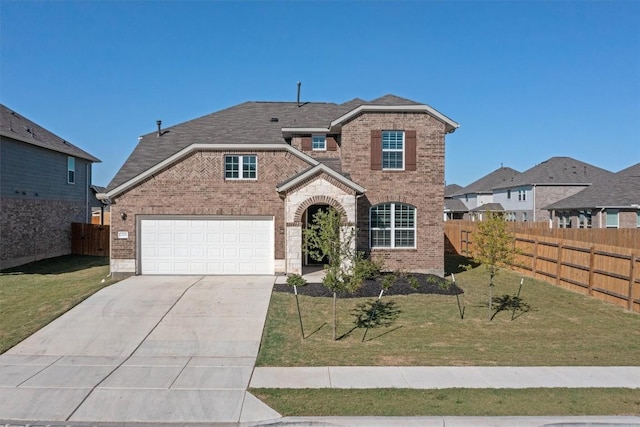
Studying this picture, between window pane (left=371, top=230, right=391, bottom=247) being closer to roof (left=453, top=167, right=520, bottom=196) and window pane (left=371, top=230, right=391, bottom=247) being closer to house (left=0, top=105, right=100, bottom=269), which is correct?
house (left=0, top=105, right=100, bottom=269)

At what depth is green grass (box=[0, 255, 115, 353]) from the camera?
11828 mm

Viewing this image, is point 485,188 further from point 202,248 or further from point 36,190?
point 36,190

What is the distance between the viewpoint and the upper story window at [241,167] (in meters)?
17.9

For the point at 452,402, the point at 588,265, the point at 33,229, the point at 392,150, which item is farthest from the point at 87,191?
the point at 452,402

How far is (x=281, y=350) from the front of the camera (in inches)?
399

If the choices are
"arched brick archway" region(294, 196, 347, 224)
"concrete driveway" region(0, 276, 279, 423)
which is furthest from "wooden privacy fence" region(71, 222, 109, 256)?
"arched brick archway" region(294, 196, 347, 224)

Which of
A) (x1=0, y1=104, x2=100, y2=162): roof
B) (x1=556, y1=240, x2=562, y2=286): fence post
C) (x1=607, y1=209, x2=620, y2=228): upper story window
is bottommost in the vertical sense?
(x1=556, y1=240, x2=562, y2=286): fence post

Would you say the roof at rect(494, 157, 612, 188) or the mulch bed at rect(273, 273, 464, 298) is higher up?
the roof at rect(494, 157, 612, 188)

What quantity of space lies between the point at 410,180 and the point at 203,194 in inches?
323

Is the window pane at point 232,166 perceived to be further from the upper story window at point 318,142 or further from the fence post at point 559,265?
the fence post at point 559,265

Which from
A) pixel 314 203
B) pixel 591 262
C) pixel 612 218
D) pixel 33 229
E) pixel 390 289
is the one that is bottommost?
pixel 390 289

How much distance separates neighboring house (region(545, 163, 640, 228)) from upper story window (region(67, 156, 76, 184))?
3358cm

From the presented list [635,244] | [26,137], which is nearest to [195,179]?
[26,137]

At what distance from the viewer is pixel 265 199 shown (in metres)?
17.8
